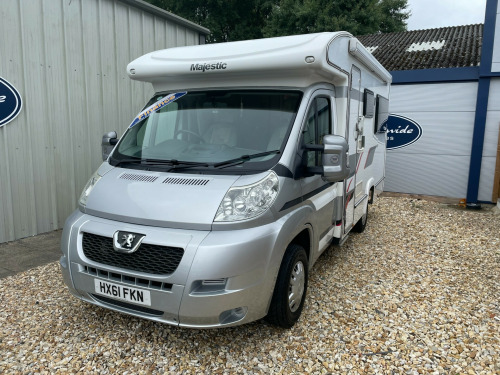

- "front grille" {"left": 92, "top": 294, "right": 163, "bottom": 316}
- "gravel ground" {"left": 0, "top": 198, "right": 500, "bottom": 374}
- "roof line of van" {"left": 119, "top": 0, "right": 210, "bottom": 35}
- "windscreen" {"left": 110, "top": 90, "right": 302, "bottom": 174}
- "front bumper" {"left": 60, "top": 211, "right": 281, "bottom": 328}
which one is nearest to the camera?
"front bumper" {"left": 60, "top": 211, "right": 281, "bottom": 328}

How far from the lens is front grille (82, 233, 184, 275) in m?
2.67

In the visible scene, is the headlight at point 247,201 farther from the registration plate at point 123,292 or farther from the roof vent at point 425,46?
the roof vent at point 425,46

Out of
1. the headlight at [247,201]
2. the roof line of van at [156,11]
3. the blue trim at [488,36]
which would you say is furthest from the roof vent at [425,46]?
the headlight at [247,201]

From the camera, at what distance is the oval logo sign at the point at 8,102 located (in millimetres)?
5142

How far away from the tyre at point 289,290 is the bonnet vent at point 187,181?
0.90 metres

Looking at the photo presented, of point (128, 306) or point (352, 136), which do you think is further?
point (352, 136)

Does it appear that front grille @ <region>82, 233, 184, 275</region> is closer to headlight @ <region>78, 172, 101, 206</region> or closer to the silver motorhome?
the silver motorhome

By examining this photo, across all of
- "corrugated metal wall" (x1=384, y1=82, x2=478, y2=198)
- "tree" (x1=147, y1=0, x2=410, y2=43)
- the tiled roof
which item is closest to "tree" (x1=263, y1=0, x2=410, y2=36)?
"tree" (x1=147, y1=0, x2=410, y2=43)

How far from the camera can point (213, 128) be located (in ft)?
11.5

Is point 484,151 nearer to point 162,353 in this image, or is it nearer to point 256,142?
point 256,142

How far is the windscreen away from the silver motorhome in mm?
11

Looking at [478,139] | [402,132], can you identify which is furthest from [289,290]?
[402,132]

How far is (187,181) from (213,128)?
71cm

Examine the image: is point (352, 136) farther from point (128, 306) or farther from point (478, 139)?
point (478, 139)
